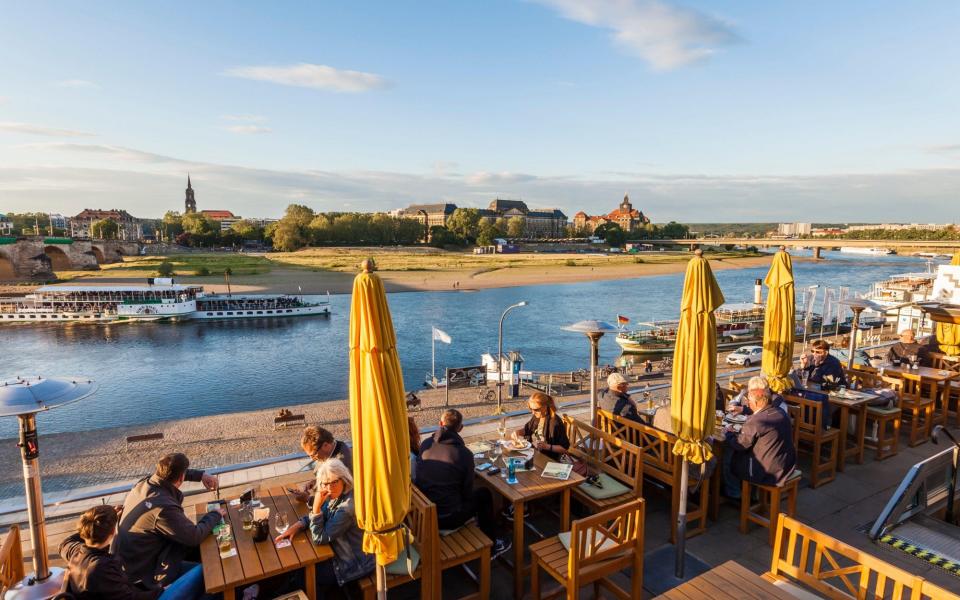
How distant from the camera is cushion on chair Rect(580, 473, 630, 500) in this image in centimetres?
574

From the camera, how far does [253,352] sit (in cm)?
3950

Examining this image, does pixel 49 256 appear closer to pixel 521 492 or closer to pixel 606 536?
pixel 521 492

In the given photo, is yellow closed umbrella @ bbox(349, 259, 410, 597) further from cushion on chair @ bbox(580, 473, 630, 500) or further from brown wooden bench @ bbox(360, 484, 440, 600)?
cushion on chair @ bbox(580, 473, 630, 500)

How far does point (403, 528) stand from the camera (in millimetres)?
4039

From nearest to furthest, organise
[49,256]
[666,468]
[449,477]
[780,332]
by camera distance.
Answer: [449,477], [666,468], [780,332], [49,256]

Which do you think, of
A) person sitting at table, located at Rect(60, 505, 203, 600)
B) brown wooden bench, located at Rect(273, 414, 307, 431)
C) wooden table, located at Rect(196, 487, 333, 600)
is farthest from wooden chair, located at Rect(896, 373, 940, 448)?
brown wooden bench, located at Rect(273, 414, 307, 431)

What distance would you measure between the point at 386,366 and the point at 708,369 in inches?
138

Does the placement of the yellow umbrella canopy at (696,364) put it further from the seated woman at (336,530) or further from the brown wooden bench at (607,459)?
the seated woman at (336,530)

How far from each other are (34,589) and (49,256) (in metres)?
105

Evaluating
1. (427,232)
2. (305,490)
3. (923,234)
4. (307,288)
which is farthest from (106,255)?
(923,234)

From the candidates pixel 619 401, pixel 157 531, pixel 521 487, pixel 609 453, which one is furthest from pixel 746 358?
pixel 157 531

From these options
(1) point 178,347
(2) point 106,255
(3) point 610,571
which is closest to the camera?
(3) point 610,571

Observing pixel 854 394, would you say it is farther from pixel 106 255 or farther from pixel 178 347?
pixel 106 255

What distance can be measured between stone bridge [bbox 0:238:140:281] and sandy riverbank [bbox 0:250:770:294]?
517 cm
